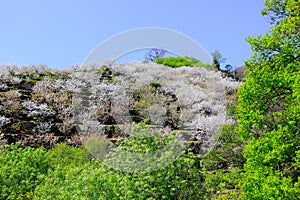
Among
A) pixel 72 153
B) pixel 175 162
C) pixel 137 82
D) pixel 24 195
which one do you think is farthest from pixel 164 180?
pixel 137 82

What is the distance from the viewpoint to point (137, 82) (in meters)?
35.6

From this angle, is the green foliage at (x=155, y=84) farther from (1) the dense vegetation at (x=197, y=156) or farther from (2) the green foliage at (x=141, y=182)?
(2) the green foliage at (x=141, y=182)

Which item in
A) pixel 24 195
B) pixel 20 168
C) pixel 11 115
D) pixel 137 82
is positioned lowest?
pixel 24 195

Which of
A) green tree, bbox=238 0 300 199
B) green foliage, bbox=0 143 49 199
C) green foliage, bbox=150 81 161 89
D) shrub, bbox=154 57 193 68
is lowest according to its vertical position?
green foliage, bbox=0 143 49 199

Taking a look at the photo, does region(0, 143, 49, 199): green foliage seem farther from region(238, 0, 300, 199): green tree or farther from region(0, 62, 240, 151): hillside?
region(0, 62, 240, 151): hillside

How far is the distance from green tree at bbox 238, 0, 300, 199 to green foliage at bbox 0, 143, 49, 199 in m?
6.20

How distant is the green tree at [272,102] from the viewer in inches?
456

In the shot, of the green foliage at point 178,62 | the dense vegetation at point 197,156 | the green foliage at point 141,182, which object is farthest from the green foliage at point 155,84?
the green foliage at point 141,182

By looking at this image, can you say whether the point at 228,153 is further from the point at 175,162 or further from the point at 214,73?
the point at 214,73

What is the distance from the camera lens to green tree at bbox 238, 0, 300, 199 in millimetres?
11594

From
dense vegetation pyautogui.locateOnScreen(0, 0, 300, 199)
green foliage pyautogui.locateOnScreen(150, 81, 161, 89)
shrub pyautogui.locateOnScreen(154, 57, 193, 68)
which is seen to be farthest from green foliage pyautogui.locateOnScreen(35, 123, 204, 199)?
shrub pyautogui.locateOnScreen(154, 57, 193, 68)

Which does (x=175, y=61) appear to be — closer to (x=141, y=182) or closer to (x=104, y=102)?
(x=104, y=102)

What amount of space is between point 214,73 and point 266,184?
102ft

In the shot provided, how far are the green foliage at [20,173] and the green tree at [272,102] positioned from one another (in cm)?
620
